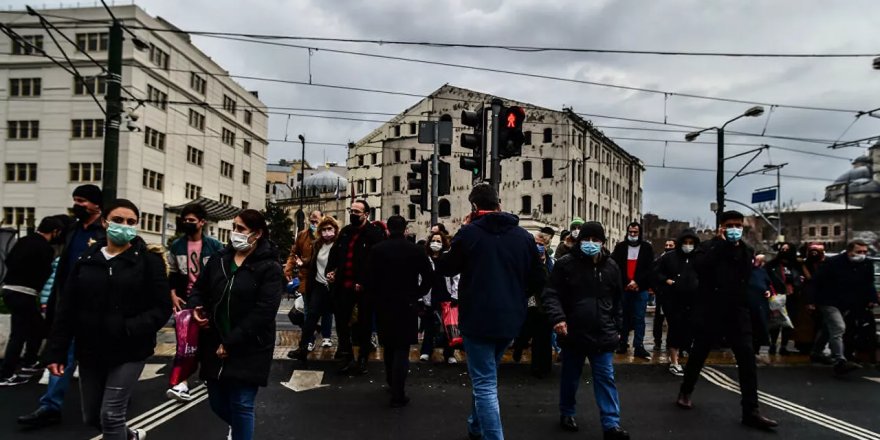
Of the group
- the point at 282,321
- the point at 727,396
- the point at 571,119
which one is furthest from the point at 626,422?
the point at 571,119

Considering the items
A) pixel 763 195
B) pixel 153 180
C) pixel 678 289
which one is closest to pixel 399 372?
pixel 678 289

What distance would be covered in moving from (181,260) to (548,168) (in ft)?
165

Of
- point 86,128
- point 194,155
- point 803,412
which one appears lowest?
point 803,412

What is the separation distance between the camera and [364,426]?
5.53 meters

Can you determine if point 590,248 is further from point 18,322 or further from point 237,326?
point 18,322

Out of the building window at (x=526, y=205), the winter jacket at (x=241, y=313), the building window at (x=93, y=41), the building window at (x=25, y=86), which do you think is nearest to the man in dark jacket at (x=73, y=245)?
the winter jacket at (x=241, y=313)

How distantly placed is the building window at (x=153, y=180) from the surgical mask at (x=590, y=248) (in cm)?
4238

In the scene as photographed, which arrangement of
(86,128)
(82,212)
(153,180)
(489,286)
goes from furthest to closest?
(153,180), (86,128), (82,212), (489,286)

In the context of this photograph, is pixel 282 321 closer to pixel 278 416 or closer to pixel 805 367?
pixel 278 416

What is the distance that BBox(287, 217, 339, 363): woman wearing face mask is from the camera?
26.1 ft

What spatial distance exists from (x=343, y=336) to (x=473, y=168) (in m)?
3.59

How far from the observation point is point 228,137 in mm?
53562

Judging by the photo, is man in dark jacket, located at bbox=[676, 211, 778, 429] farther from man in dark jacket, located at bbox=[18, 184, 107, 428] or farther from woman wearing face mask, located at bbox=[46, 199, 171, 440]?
man in dark jacket, located at bbox=[18, 184, 107, 428]

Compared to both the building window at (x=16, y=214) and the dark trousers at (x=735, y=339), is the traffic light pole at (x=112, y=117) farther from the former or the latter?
the building window at (x=16, y=214)
